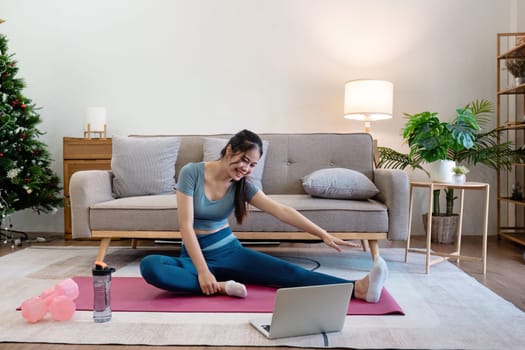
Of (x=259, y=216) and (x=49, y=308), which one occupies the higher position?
(x=259, y=216)

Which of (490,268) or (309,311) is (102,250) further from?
(490,268)

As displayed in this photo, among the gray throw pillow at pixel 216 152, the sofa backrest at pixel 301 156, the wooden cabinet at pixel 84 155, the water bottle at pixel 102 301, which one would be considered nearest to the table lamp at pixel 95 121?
the wooden cabinet at pixel 84 155

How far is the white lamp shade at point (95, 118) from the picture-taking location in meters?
3.99

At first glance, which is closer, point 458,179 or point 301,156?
point 458,179

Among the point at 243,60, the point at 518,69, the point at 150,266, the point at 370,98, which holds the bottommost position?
the point at 150,266

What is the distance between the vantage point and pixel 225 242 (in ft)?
7.19

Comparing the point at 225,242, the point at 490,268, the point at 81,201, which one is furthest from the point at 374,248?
the point at 81,201

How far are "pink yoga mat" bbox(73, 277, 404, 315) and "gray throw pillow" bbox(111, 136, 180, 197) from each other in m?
0.94

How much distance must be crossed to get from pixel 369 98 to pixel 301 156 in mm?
831

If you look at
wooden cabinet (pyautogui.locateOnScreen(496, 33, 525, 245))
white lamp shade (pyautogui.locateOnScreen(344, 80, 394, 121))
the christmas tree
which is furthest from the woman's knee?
wooden cabinet (pyautogui.locateOnScreen(496, 33, 525, 245))

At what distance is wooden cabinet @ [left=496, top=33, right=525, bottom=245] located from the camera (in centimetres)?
392

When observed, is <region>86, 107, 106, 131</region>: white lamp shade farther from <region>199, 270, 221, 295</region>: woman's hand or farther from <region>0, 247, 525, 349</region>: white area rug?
<region>199, 270, 221, 295</region>: woman's hand

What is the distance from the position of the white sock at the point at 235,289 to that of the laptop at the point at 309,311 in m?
0.34

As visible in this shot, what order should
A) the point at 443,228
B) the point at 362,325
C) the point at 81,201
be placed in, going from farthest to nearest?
the point at 443,228 → the point at 81,201 → the point at 362,325
